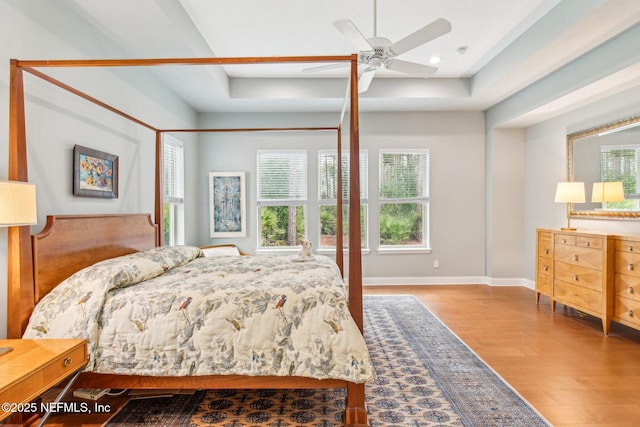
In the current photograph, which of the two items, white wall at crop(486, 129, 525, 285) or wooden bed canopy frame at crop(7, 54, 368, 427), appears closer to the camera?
wooden bed canopy frame at crop(7, 54, 368, 427)

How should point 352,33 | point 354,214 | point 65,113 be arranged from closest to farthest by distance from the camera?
1. point 354,214
2. point 352,33
3. point 65,113

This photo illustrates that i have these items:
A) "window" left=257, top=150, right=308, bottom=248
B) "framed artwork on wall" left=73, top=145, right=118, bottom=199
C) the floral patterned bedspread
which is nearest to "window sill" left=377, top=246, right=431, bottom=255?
"window" left=257, top=150, right=308, bottom=248

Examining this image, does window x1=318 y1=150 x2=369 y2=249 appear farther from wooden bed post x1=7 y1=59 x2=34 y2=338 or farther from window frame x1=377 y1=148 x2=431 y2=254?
wooden bed post x1=7 y1=59 x2=34 y2=338

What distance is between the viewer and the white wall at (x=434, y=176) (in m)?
5.40

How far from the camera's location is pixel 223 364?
1.95 meters

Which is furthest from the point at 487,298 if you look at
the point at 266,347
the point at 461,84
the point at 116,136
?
the point at 116,136

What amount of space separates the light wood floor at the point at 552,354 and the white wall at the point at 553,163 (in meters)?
1.03

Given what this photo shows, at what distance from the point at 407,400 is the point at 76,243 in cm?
248

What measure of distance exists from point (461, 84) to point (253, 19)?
299 cm

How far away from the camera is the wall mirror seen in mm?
3590

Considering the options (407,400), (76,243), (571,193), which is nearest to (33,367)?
(76,243)

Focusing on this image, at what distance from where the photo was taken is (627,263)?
3215mm

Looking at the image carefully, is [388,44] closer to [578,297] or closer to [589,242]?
[589,242]

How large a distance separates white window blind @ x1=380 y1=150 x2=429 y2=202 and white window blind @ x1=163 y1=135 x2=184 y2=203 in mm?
2961
